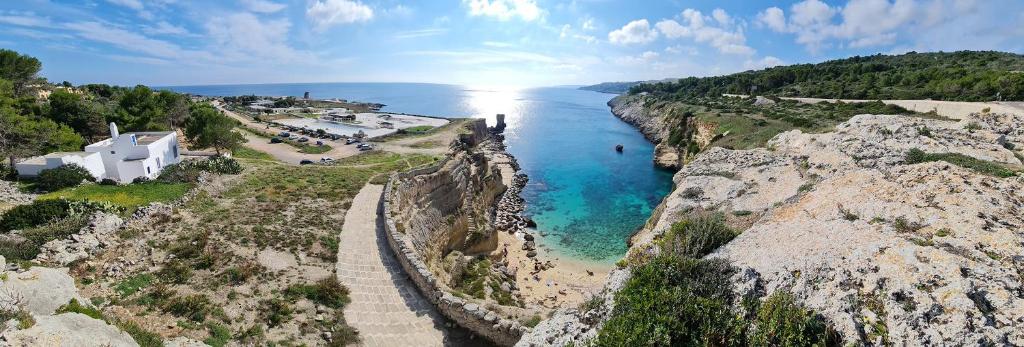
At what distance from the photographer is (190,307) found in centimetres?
1217

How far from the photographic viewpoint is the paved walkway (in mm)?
12797

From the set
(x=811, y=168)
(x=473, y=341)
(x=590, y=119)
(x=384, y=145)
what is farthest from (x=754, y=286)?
(x=590, y=119)

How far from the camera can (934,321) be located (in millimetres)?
7047

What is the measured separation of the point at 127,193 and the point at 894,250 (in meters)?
30.4

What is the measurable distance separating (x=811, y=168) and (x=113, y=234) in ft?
102

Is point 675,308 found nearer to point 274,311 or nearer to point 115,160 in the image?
point 274,311

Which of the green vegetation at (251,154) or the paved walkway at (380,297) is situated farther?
the green vegetation at (251,154)

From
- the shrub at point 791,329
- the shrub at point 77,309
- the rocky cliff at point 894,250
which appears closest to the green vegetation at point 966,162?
the rocky cliff at point 894,250

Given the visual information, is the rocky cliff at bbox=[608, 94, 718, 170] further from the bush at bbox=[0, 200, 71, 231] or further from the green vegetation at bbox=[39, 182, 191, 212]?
the bush at bbox=[0, 200, 71, 231]

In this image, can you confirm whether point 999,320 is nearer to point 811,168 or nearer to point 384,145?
point 811,168

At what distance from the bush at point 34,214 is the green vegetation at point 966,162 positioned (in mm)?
34360

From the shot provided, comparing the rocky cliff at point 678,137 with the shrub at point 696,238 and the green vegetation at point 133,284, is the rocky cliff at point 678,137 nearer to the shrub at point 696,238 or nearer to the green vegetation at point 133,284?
the shrub at point 696,238

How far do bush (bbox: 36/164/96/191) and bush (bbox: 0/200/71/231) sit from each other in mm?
5483

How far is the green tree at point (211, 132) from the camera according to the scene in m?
39.2
